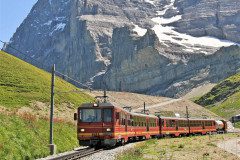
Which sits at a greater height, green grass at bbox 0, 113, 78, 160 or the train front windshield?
the train front windshield

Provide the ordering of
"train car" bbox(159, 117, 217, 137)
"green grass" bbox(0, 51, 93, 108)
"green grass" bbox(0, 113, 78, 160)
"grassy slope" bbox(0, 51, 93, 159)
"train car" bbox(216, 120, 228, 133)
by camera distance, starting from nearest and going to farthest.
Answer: "green grass" bbox(0, 113, 78, 160), "grassy slope" bbox(0, 51, 93, 159), "green grass" bbox(0, 51, 93, 108), "train car" bbox(159, 117, 217, 137), "train car" bbox(216, 120, 228, 133)

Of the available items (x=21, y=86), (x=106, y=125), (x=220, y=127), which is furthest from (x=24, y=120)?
(x=220, y=127)

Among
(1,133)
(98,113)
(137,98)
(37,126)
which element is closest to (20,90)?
(37,126)

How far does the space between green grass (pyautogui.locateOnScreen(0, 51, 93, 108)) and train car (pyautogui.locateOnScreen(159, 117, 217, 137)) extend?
16.2 meters

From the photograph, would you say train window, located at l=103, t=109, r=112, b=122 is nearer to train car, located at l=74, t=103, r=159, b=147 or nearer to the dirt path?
train car, located at l=74, t=103, r=159, b=147

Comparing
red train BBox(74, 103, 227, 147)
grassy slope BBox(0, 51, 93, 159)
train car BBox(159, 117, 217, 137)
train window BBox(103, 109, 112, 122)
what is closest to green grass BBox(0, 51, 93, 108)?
grassy slope BBox(0, 51, 93, 159)

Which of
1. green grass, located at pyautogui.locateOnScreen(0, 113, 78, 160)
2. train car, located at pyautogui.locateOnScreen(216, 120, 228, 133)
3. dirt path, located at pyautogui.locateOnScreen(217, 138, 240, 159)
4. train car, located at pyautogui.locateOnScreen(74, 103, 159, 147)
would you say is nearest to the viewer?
green grass, located at pyautogui.locateOnScreen(0, 113, 78, 160)

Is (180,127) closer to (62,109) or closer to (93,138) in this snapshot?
(62,109)

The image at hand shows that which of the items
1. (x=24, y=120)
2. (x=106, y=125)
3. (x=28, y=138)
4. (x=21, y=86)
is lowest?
(x=28, y=138)

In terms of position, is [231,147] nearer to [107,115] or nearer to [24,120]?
[107,115]

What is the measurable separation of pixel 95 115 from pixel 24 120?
7.00 m

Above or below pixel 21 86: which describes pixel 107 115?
below

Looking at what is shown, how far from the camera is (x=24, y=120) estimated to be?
132 feet

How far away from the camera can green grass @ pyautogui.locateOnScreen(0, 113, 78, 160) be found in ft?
99.0
